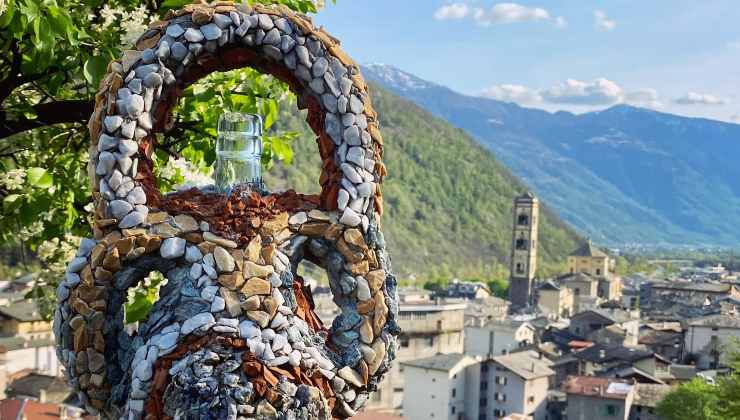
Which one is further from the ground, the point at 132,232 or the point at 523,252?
the point at 132,232

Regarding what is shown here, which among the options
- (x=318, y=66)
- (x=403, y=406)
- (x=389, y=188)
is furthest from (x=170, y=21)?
(x=389, y=188)

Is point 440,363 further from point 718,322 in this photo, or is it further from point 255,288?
point 255,288

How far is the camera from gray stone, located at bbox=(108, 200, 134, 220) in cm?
266

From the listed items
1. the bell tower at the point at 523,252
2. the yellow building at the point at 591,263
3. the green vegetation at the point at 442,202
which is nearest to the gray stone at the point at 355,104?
the bell tower at the point at 523,252

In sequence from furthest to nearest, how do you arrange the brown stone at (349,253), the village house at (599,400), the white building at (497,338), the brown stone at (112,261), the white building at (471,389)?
1. the white building at (497,338)
2. the white building at (471,389)
3. the village house at (599,400)
4. the brown stone at (349,253)
5. the brown stone at (112,261)

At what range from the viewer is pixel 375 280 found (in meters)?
2.77

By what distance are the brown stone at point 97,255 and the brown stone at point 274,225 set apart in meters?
0.50

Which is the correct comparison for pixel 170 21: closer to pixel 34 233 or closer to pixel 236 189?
pixel 236 189

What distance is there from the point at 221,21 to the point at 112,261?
81cm

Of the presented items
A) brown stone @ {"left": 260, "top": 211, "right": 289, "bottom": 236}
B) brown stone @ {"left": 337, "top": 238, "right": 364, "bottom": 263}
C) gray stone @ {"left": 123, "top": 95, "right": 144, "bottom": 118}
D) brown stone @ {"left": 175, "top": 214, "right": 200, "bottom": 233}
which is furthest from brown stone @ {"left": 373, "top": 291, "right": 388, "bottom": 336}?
gray stone @ {"left": 123, "top": 95, "right": 144, "bottom": 118}

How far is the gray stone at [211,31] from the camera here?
2.73m

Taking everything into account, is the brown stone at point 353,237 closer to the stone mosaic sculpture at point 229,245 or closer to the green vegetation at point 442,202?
the stone mosaic sculpture at point 229,245

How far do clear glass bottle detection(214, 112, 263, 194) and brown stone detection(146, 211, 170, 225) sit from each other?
0.24m

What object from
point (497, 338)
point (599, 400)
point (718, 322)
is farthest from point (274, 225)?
point (497, 338)
